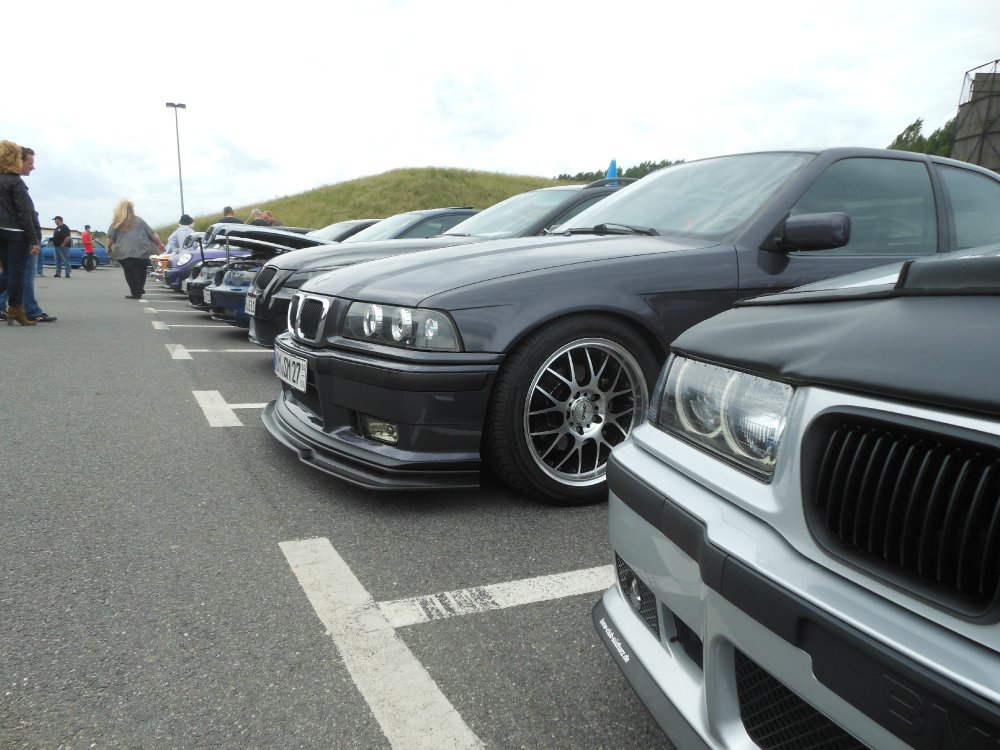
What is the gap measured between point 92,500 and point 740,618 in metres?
2.66

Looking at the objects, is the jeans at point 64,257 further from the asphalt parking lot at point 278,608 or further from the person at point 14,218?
the asphalt parking lot at point 278,608

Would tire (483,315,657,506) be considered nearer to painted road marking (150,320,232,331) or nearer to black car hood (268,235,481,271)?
black car hood (268,235,481,271)

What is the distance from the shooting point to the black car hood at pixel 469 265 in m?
2.76

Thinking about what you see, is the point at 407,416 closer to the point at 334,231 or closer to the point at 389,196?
the point at 334,231

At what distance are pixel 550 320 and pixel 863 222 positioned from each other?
5.23 feet

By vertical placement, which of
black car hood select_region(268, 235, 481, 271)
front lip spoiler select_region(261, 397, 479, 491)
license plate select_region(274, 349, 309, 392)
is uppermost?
black car hood select_region(268, 235, 481, 271)

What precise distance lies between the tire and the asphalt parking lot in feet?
0.49

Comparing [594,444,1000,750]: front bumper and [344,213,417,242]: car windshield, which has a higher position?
[344,213,417,242]: car windshield

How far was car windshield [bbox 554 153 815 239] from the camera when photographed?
309cm

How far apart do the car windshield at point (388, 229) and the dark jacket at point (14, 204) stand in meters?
3.44

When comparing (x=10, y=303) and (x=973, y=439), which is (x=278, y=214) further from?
(x=973, y=439)

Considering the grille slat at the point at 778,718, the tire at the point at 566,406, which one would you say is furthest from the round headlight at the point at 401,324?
the grille slat at the point at 778,718

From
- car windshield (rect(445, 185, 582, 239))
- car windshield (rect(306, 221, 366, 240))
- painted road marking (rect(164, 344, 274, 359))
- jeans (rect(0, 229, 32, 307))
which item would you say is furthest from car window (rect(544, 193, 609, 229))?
jeans (rect(0, 229, 32, 307))

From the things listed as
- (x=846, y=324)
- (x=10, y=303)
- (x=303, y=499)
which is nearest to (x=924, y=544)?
(x=846, y=324)
